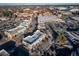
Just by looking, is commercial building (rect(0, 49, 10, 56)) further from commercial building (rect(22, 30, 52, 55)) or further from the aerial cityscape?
commercial building (rect(22, 30, 52, 55))

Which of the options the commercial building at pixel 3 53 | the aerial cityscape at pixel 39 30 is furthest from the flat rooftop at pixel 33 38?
the commercial building at pixel 3 53

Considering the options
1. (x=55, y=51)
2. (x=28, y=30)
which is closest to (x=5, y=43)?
(x=28, y=30)

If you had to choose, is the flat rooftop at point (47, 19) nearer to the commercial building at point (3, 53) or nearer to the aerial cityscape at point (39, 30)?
the aerial cityscape at point (39, 30)

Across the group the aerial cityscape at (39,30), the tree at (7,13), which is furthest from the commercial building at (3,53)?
the tree at (7,13)

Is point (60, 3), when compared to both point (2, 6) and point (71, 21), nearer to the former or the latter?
point (71, 21)

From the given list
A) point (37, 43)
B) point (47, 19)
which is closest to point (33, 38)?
point (37, 43)

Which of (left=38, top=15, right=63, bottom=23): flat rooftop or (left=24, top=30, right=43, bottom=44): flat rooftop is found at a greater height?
(left=38, top=15, right=63, bottom=23): flat rooftop

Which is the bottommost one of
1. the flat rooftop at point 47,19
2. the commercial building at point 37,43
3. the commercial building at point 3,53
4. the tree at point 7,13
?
the commercial building at point 3,53

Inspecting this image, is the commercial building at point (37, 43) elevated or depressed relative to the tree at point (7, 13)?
depressed

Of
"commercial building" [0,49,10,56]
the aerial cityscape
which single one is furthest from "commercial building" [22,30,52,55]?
"commercial building" [0,49,10,56]

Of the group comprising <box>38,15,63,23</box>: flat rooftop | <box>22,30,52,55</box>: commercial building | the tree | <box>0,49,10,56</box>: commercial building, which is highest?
the tree
